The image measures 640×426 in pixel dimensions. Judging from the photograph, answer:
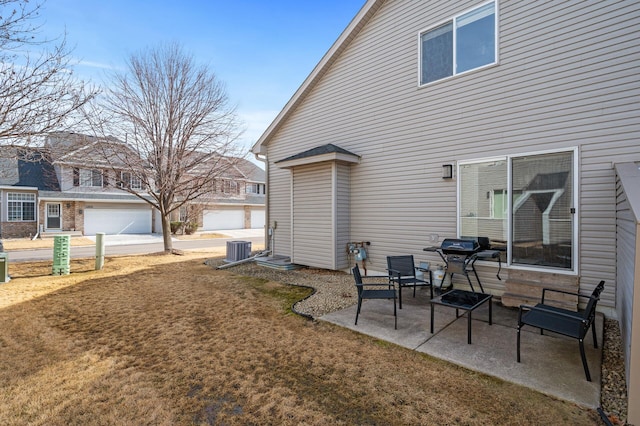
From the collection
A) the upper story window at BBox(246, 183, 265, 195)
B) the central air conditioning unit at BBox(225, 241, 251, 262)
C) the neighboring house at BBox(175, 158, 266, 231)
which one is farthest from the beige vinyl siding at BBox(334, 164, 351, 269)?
the upper story window at BBox(246, 183, 265, 195)

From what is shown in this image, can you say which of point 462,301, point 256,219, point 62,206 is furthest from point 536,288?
point 256,219

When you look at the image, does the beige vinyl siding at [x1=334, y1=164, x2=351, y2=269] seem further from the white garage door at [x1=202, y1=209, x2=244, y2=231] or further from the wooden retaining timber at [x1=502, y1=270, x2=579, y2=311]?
the white garage door at [x1=202, y1=209, x2=244, y2=231]

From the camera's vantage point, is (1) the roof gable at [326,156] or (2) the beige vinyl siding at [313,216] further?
(2) the beige vinyl siding at [313,216]

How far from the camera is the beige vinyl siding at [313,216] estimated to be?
8172 mm

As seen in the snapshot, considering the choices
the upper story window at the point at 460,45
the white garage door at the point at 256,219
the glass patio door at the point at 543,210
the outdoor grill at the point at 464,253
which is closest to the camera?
the glass patio door at the point at 543,210

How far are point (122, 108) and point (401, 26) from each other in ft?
34.0

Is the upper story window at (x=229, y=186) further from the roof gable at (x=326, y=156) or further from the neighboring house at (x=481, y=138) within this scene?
the roof gable at (x=326, y=156)

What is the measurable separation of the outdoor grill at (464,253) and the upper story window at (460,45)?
11.7 ft

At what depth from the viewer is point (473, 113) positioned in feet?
20.0

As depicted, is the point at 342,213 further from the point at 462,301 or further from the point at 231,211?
the point at 231,211

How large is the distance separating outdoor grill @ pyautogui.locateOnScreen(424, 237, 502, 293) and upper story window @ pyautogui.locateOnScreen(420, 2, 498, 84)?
3551 mm

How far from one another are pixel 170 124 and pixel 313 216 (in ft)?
25.3

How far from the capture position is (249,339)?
415 cm

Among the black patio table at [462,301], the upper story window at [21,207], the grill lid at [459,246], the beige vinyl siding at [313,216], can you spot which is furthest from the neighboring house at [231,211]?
the black patio table at [462,301]
